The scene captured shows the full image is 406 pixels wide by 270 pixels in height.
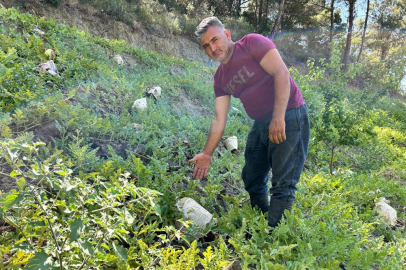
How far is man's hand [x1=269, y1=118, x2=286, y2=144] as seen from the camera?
1920mm

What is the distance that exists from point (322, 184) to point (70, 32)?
5.17 metres

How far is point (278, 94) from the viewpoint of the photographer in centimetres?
196

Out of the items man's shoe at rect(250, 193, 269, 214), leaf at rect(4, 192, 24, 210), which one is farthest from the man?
leaf at rect(4, 192, 24, 210)

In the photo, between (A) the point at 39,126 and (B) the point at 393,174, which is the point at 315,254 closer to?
(A) the point at 39,126

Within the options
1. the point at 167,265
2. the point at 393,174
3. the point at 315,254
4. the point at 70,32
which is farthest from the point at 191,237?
the point at 70,32

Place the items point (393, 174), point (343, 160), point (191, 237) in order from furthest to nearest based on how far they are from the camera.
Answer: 1. point (343, 160)
2. point (393, 174)
3. point (191, 237)

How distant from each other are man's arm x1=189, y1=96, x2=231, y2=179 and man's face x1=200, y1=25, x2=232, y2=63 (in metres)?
0.39

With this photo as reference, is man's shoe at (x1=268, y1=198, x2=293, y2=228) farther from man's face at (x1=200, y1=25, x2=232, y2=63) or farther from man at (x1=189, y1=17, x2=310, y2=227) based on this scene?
man's face at (x1=200, y1=25, x2=232, y2=63)

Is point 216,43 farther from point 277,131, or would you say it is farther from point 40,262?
point 40,262

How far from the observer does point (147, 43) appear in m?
11.6

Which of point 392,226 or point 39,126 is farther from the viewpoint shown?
point 392,226

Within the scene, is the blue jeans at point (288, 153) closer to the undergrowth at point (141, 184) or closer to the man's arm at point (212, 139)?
the undergrowth at point (141, 184)

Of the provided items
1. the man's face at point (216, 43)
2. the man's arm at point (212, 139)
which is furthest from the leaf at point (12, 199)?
the man's face at point (216, 43)

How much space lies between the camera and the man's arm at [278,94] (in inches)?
75.9
